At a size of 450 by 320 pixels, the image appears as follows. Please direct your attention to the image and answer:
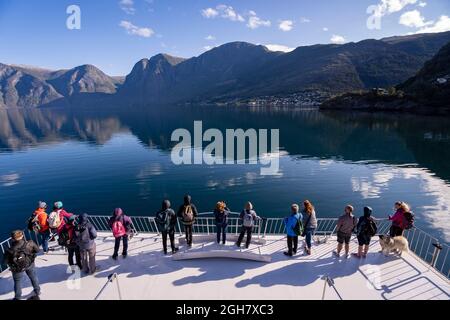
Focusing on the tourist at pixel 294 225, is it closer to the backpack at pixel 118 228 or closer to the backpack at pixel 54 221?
the backpack at pixel 118 228

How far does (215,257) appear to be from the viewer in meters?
11.3

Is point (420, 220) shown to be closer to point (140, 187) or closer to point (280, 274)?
point (280, 274)

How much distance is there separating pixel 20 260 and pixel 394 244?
12829 millimetres

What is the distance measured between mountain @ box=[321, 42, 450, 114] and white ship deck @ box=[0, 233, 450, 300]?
427 feet

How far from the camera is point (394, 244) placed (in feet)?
36.2

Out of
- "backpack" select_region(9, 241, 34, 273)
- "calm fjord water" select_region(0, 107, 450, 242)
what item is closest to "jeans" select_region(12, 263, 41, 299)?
"backpack" select_region(9, 241, 34, 273)

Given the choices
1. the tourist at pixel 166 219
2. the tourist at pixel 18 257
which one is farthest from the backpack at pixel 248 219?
the tourist at pixel 18 257

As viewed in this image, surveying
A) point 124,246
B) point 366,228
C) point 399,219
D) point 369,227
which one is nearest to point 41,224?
point 124,246

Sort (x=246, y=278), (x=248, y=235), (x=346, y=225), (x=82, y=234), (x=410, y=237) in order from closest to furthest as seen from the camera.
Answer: (x=82, y=234) < (x=246, y=278) < (x=346, y=225) < (x=248, y=235) < (x=410, y=237)

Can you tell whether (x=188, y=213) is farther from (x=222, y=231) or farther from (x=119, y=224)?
(x=119, y=224)

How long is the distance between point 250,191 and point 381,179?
54.2ft

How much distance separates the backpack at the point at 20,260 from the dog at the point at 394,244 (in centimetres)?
1242

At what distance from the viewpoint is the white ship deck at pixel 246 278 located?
357 inches
